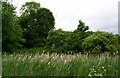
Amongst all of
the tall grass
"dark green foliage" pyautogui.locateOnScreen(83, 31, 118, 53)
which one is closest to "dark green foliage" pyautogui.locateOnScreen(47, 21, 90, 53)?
"dark green foliage" pyautogui.locateOnScreen(83, 31, 118, 53)

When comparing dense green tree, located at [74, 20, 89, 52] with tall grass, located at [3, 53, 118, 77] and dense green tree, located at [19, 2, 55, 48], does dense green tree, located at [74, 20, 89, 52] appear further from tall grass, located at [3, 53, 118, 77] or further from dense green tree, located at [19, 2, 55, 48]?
tall grass, located at [3, 53, 118, 77]

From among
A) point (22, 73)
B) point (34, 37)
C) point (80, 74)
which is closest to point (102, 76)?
point (80, 74)

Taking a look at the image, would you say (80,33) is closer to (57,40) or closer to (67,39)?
(67,39)

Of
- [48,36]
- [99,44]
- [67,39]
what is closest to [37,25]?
[48,36]

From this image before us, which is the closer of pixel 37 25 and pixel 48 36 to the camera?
pixel 48 36

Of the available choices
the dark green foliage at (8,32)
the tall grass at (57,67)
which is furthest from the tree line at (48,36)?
the tall grass at (57,67)

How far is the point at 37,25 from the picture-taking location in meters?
30.0

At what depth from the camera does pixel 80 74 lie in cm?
956

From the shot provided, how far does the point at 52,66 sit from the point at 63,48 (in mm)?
11681

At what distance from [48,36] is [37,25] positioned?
6399mm

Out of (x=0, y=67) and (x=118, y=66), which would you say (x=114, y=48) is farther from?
(x=0, y=67)

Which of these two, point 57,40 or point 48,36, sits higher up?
point 48,36

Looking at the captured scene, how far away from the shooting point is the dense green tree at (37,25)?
28.9 m

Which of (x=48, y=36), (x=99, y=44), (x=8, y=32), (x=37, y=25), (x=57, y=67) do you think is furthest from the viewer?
(x=37, y=25)
